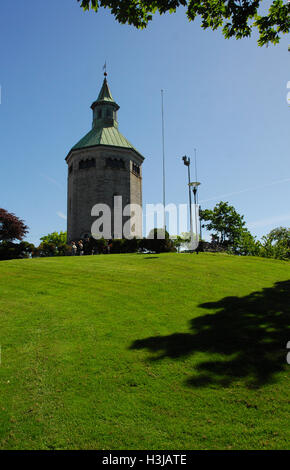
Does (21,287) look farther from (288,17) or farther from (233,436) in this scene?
(288,17)

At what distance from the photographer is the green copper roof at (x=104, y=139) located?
45556 millimetres

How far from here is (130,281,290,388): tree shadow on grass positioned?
561 cm

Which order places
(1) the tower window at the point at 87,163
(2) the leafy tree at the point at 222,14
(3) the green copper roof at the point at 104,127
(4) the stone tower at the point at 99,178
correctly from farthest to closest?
1. (3) the green copper roof at the point at 104,127
2. (1) the tower window at the point at 87,163
3. (4) the stone tower at the point at 99,178
4. (2) the leafy tree at the point at 222,14

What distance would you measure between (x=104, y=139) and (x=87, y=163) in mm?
4626

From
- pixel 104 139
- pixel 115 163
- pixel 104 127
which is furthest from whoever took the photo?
pixel 104 127

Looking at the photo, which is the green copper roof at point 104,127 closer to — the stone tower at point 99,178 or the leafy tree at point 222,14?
the stone tower at point 99,178

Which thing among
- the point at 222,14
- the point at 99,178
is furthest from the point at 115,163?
the point at 222,14

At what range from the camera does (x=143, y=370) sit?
5.77 meters

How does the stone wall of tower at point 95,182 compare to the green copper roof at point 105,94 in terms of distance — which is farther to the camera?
the green copper roof at point 105,94

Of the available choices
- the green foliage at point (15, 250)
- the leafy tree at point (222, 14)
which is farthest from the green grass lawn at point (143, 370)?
the green foliage at point (15, 250)

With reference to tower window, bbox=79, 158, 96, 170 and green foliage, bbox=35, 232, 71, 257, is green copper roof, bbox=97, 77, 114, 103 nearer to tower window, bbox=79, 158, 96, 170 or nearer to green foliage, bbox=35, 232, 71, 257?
tower window, bbox=79, 158, 96, 170

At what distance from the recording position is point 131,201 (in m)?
45.0

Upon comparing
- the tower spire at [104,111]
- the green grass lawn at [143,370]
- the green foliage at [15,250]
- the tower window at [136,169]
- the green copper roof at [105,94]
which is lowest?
the green grass lawn at [143,370]

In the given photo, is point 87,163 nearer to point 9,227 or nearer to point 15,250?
point 9,227
